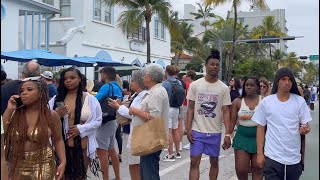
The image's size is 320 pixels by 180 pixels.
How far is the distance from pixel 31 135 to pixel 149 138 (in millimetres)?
1515

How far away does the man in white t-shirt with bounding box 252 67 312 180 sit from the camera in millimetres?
4715

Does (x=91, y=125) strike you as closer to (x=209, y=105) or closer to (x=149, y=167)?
(x=149, y=167)

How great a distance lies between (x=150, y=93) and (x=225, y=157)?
→ 16.5 feet

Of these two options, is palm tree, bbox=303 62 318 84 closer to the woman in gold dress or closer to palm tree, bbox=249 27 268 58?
the woman in gold dress

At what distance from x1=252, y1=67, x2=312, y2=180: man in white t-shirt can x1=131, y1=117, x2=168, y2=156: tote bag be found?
3.78 feet

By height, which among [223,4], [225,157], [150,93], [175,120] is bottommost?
[225,157]

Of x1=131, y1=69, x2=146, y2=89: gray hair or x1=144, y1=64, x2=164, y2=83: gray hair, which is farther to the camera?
x1=131, y1=69, x2=146, y2=89: gray hair

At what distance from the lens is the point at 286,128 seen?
15.5ft

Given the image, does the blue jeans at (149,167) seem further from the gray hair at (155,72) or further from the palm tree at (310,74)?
the palm tree at (310,74)

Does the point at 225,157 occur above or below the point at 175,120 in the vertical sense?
below

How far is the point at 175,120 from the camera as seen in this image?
948cm

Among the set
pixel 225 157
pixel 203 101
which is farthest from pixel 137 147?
pixel 225 157

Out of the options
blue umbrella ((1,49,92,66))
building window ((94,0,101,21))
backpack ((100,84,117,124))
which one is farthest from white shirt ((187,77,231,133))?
building window ((94,0,101,21))

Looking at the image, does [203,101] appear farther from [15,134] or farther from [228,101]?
[15,134]
